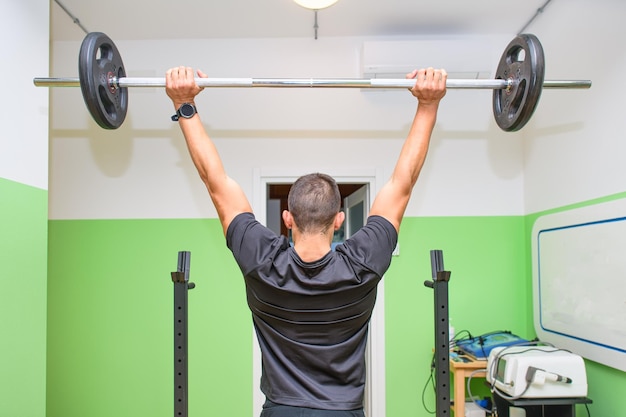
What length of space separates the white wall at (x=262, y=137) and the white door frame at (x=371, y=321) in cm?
6

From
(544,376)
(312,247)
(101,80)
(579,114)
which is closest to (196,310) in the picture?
(101,80)

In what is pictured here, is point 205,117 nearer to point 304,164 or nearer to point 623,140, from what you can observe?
point 304,164

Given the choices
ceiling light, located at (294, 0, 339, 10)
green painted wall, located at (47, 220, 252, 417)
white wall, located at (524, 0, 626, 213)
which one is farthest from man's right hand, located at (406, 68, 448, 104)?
green painted wall, located at (47, 220, 252, 417)

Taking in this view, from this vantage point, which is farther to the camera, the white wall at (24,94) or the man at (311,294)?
the white wall at (24,94)

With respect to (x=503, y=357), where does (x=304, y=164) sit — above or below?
above

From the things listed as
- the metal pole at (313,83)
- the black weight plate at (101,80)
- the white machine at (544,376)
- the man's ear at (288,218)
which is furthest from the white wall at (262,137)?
the man's ear at (288,218)

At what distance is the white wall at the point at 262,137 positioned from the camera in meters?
3.39

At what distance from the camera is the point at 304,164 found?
11.1 ft

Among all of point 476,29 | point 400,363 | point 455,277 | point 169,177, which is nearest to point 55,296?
point 169,177

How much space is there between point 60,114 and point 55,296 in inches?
47.3

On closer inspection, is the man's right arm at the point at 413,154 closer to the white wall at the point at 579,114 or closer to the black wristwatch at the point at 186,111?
the black wristwatch at the point at 186,111

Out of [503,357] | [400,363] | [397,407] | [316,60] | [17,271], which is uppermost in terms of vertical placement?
[316,60]

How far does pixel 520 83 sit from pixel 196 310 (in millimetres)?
2342

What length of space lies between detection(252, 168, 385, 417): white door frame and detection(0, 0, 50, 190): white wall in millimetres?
1403
